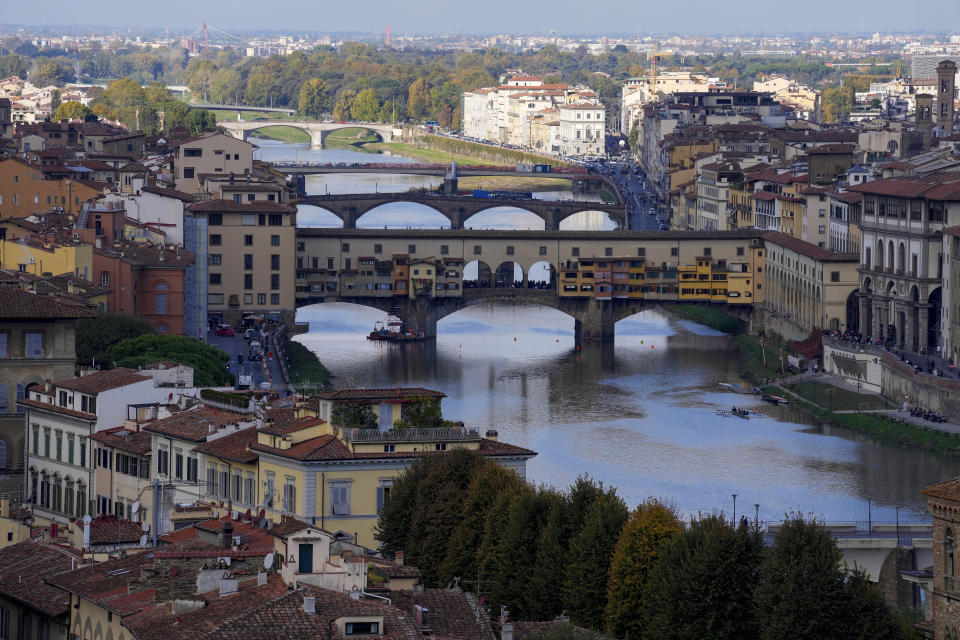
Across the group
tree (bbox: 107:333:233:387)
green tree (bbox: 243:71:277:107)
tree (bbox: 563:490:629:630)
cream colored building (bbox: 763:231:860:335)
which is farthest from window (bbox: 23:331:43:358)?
green tree (bbox: 243:71:277:107)

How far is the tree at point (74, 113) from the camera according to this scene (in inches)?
3953

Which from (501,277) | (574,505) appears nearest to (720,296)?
(501,277)

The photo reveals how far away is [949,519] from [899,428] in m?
26.1

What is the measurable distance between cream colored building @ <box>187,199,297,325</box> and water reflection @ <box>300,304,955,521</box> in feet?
4.39

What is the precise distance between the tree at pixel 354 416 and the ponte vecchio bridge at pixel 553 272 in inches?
1292

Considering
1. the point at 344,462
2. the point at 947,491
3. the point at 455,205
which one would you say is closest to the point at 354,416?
the point at 344,462

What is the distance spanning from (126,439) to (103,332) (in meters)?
13.0

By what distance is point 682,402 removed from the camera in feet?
144

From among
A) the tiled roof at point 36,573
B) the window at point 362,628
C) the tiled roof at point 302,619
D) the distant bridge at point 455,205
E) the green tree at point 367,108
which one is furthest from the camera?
the green tree at point 367,108

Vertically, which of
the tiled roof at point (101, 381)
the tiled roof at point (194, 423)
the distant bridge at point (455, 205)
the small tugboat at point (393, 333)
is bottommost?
the small tugboat at point (393, 333)

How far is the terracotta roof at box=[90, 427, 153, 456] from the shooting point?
75.7 feet

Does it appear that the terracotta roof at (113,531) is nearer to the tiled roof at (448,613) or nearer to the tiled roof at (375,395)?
the tiled roof at (448,613)

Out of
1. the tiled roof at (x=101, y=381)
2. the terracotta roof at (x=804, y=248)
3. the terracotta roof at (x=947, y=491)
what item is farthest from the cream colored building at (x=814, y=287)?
the terracotta roof at (x=947, y=491)

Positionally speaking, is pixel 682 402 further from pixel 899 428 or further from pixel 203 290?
pixel 203 290
